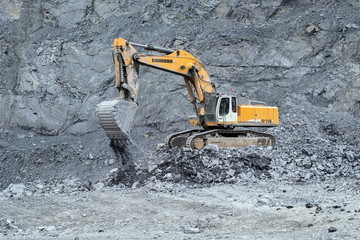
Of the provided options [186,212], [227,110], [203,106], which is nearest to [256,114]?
[227,110]

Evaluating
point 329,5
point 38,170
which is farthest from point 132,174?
point 329,5

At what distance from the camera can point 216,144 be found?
1336 cm

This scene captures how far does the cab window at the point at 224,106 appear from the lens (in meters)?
13.3

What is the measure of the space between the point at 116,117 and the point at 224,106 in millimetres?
4107

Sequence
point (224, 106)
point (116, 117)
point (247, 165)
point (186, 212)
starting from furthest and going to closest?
point (224, 106), point (247, 165), point (116, 117), point (186, 212)

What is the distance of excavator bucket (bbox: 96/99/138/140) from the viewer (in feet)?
33.2

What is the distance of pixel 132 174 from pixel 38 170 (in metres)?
5.46

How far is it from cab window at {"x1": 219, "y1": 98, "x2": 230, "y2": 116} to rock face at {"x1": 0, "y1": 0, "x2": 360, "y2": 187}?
12.6 ft

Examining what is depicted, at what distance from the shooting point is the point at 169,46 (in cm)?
1895

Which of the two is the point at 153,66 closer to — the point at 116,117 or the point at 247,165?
the point at 116,117

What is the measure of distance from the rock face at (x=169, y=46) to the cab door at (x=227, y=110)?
12.0 ft

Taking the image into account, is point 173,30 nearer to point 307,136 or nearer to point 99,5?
point 99,5

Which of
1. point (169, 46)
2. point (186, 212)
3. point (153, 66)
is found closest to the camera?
point (186, 212)

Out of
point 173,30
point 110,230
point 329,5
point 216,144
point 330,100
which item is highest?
point 329,5
